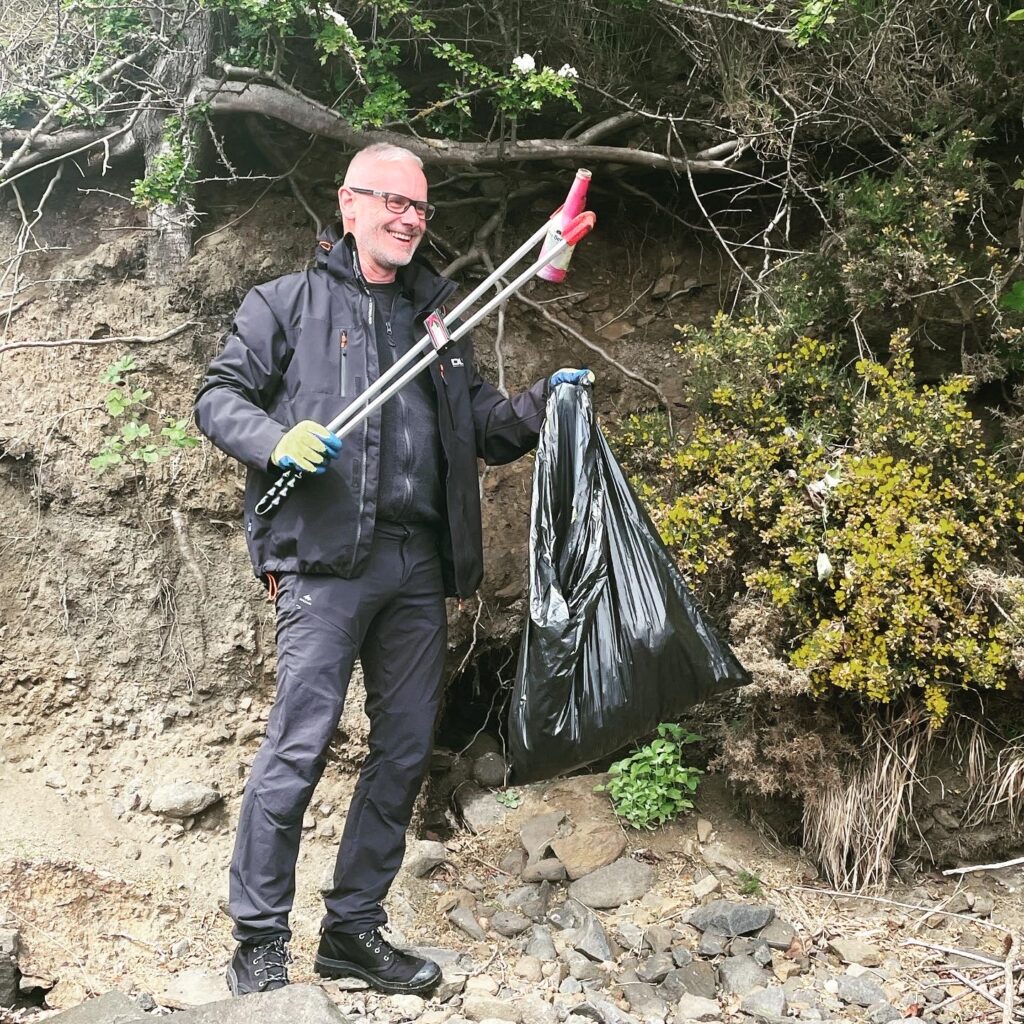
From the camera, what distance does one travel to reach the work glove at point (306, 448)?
89.5 inches

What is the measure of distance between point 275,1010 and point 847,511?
2055mm

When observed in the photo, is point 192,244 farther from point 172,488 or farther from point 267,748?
point 267,748

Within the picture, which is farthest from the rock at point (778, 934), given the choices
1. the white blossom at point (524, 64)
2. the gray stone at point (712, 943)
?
the white blossom at point (524, 64)

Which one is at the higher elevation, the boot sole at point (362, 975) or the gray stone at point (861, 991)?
the boot sole at point (362, 975)

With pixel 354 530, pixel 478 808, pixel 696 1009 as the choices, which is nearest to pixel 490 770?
pixel 478 808

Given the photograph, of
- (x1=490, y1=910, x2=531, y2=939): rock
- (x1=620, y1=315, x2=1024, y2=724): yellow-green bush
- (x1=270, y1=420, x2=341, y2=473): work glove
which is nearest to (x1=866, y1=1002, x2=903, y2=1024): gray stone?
(x1=620, y1=315, x2=1024, y2=724): yellow-green bush

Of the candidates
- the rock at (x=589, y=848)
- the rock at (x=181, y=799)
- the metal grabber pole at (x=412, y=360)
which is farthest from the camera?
the rock at (x=181, y=799)

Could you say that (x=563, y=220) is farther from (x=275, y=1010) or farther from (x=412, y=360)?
(x=275, y=1010)

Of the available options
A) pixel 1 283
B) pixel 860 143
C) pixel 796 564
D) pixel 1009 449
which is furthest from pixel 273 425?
pixel 860 143

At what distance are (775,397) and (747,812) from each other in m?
1.40

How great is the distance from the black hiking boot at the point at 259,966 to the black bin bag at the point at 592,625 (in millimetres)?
708

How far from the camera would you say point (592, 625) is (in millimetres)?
2498

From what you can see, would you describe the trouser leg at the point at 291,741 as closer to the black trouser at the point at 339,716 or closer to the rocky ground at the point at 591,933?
the black trouser at the point at 339,716

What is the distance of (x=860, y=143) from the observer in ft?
11.6
